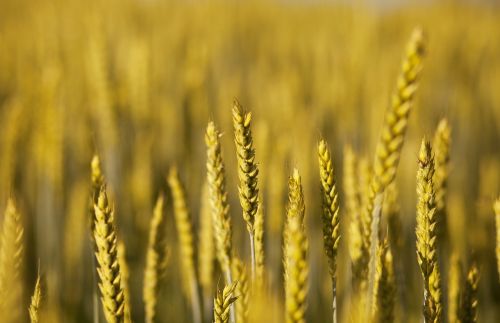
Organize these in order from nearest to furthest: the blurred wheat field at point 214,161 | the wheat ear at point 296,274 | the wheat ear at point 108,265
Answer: the wheat ear at point 296,274
the wheat ear at point 108,265
the blurred wheat field at point 214,161

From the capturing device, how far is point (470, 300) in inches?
21.3

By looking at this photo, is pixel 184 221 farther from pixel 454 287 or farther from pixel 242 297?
pixel 454 287

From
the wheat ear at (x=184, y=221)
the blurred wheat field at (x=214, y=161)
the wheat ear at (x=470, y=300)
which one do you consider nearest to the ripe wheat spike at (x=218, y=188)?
the blurred wheat field at (x=214, y=161)

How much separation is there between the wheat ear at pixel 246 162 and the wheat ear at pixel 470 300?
0.24 meters

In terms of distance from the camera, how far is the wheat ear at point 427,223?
1.48ft

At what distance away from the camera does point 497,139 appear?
78.6 inches

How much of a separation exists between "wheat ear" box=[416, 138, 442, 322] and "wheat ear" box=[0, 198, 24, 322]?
0.35 m

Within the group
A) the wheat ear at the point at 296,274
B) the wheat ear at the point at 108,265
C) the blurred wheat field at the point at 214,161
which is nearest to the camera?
the wheat ear at the point at 296,274


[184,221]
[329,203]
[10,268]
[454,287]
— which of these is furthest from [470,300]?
[10,268]

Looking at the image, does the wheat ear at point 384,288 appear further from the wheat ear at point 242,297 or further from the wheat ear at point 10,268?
the wheat ear at point 10,268

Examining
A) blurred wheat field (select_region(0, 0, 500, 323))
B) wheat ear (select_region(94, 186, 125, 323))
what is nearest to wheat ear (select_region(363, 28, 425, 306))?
blurred wheat field (select_region(0, 0, 500, 323))

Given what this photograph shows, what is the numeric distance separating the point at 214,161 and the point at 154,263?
18 centimetres

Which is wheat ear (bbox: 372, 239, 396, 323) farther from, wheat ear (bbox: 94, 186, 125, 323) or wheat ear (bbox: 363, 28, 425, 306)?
wheat ear (bbox: 94, 186, 125, 323)

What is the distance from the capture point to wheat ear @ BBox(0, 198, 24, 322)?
15.5 inches
